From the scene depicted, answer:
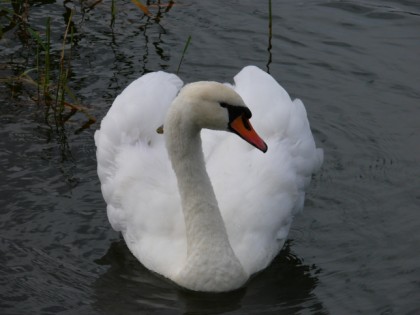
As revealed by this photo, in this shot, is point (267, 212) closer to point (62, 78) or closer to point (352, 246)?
point (352, 246)

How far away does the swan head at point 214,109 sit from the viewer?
6.39m

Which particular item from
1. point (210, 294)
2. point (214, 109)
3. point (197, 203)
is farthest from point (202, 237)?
point (214, 109)

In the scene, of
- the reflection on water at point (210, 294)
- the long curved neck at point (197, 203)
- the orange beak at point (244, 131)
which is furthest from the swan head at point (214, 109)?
the reflection on water at point (210, 294)

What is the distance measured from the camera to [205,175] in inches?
270

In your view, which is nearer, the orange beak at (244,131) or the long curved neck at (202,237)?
the orange beak at (244,131)

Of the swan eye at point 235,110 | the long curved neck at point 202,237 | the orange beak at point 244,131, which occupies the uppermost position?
the swan eye at point 235,110

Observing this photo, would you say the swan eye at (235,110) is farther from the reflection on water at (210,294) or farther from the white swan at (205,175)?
the reflection on water at (210,294)

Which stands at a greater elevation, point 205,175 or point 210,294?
point 205,175

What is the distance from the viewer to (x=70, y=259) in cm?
748

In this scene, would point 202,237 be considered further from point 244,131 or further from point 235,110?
point 235,110

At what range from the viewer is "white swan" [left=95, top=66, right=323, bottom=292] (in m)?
6.58

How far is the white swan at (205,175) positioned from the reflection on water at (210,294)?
111 mm

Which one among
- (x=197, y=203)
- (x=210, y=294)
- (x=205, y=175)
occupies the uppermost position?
(x=205, y=175)

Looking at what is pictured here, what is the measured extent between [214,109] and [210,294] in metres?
1.37
